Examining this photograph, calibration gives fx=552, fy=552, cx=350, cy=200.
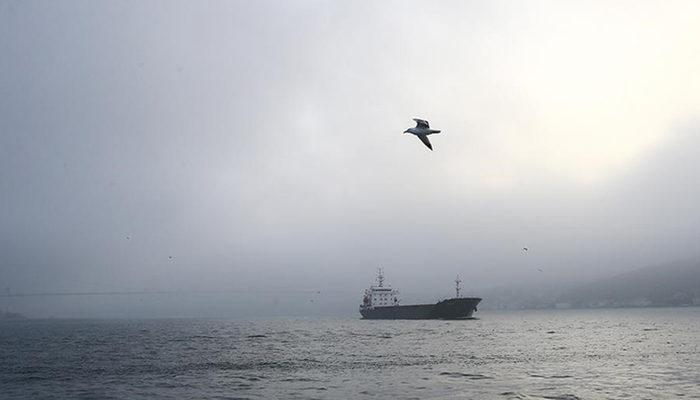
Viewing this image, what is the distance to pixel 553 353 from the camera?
154 ft

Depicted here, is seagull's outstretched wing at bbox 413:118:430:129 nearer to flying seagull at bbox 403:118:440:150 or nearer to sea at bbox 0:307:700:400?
flying seagull at bbox 403:118:440:150

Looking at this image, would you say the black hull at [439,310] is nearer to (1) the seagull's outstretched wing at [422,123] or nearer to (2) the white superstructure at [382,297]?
(2) the white superstructure at [382,297]

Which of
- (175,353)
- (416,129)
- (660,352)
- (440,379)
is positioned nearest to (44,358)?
(175,353)

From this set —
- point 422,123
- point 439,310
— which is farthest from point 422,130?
point 439,310

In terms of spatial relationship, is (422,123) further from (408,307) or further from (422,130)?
(408,307)

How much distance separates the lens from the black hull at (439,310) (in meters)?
127

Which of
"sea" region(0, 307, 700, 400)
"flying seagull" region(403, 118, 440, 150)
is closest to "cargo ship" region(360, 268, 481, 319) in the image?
"sea" region(0, 307, 700, 400)

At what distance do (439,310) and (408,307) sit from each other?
8.99m

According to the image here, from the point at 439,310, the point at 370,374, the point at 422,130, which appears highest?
the point at 422,130

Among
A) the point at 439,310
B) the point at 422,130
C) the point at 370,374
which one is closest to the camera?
the point at 422,130

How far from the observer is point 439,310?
130250 mm

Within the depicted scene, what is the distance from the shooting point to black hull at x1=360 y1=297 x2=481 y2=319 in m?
127

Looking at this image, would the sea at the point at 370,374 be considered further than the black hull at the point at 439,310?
No

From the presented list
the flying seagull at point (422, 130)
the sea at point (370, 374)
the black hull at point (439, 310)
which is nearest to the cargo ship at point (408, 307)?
the black hull at point (439, 310)
